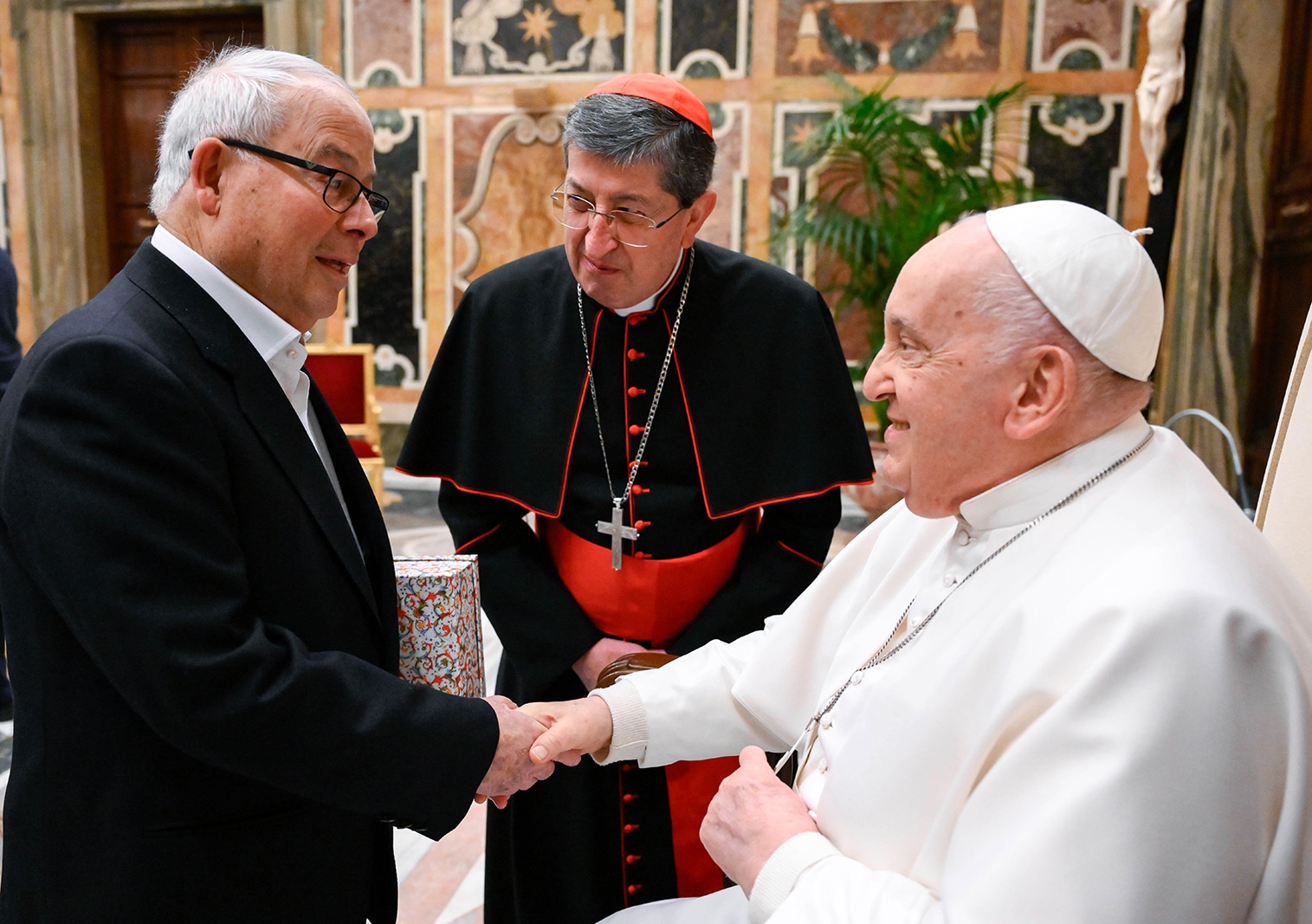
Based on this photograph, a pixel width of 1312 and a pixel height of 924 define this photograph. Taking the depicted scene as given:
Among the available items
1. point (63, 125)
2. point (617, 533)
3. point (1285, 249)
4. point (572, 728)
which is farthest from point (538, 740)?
point (63, 125)

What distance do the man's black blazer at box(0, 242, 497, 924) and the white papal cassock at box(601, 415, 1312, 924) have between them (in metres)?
0.57

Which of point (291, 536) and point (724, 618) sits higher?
point (291, 536)

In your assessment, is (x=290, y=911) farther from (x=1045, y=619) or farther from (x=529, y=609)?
(x=1045, y=619)

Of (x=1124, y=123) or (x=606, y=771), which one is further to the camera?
(x=1124, y=123)

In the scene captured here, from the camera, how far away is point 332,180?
1.58 meters

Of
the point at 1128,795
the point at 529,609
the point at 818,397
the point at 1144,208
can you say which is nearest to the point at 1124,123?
the point at 1144,208

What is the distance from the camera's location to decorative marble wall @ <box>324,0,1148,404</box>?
749 centimetres

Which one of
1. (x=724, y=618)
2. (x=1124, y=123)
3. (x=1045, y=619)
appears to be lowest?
(x=724, y=618)

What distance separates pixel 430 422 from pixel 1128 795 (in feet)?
5.79

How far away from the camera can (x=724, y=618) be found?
227 centimetres

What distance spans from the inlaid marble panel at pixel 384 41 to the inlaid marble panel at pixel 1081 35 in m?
4.58

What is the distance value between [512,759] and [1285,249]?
5004 millimetres

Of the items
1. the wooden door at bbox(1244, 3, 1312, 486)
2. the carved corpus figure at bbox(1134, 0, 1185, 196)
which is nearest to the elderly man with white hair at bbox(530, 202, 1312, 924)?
the wooden door at bbox(1244, 3, 1312, 486)

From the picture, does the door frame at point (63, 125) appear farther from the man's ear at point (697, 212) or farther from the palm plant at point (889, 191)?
the man's ear at point (697, 212)
